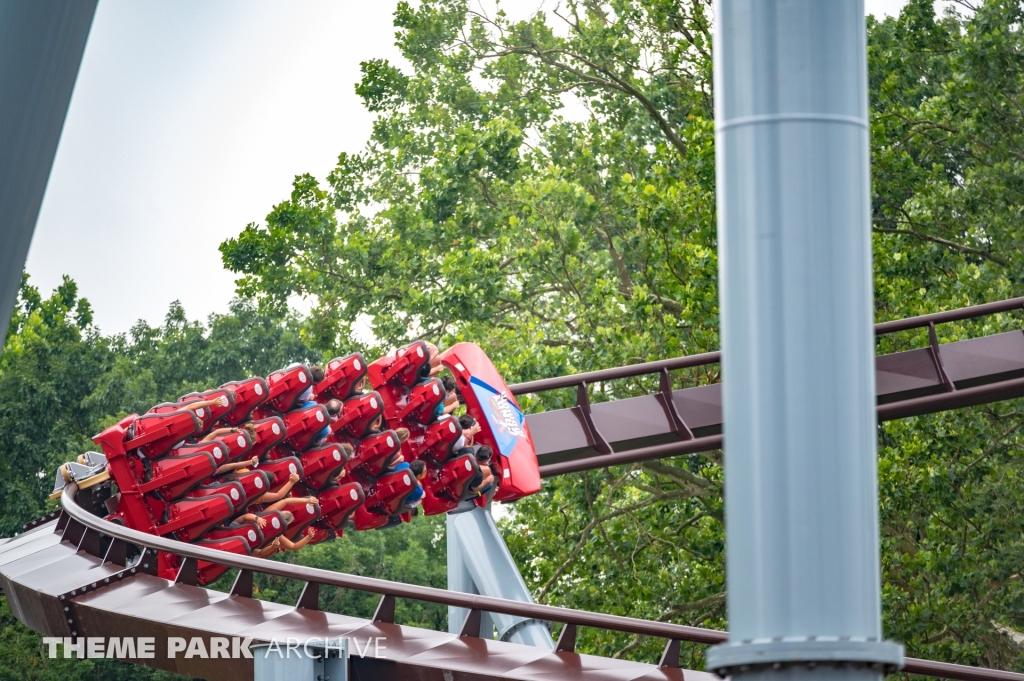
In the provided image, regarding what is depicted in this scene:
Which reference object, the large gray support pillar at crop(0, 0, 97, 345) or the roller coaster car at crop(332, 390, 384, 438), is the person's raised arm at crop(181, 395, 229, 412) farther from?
the large gray support pillar at crop(0, 0, 97, 345)

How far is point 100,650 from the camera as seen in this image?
17.8ft

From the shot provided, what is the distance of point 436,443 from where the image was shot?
24.2ft

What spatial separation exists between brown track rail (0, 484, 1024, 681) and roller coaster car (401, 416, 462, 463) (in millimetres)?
1947

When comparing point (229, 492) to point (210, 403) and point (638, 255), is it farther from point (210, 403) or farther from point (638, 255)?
point (638, 255)

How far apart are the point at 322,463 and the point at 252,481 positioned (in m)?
0.50

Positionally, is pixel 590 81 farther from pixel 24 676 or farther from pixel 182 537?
pixel 24 676

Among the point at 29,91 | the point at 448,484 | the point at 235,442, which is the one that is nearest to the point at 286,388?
the point at 235,442

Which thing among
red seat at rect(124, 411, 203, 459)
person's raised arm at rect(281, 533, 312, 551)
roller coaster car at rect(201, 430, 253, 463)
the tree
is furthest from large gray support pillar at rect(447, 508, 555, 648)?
the tree

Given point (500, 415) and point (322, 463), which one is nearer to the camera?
point (322, 463)

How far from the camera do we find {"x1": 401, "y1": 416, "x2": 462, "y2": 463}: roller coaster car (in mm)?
7367

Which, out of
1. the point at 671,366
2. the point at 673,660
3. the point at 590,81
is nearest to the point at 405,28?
the point at 590,81

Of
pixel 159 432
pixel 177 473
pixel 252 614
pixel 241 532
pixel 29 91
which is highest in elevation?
pixel 29 91

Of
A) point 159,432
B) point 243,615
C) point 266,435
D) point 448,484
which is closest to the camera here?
point 243,615

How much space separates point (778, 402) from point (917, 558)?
9.37 metres
